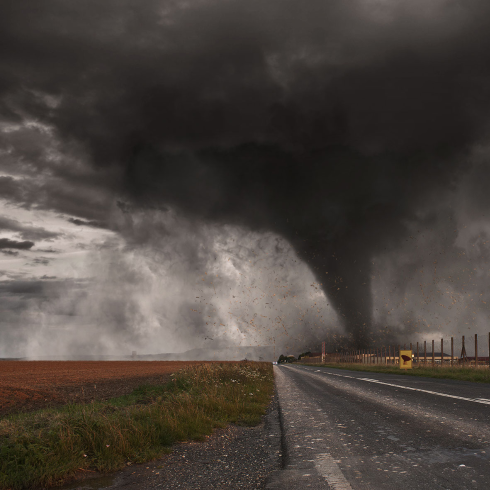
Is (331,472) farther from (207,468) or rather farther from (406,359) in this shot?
(406,359)

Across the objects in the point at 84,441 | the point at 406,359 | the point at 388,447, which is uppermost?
the point at 388,447

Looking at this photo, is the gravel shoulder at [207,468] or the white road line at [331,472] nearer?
the white road line at [331,472]

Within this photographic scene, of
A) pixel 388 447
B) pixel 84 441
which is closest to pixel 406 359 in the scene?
pixel 388 447

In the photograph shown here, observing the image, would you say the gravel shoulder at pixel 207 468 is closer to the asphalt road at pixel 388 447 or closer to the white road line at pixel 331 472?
the asphalt road at pixel 388 447

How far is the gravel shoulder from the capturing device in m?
4.54

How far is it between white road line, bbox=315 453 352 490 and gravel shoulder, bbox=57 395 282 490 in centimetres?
55

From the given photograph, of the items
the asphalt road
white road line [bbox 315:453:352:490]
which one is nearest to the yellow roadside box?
the asphalt road

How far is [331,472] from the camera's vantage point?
14.8ft

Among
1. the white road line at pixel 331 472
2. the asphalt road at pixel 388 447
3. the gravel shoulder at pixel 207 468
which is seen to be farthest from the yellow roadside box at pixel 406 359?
the white road line at pixel 331 472

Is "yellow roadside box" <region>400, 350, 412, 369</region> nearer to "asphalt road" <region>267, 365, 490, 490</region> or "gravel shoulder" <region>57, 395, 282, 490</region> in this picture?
"asphalt road" <region>267, 365, 490, 490</region>

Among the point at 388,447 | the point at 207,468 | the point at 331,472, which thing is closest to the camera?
the point at 331,472

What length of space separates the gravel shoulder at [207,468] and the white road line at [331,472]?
550mm

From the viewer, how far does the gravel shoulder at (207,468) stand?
14.9 ft

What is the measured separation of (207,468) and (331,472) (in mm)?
1670
